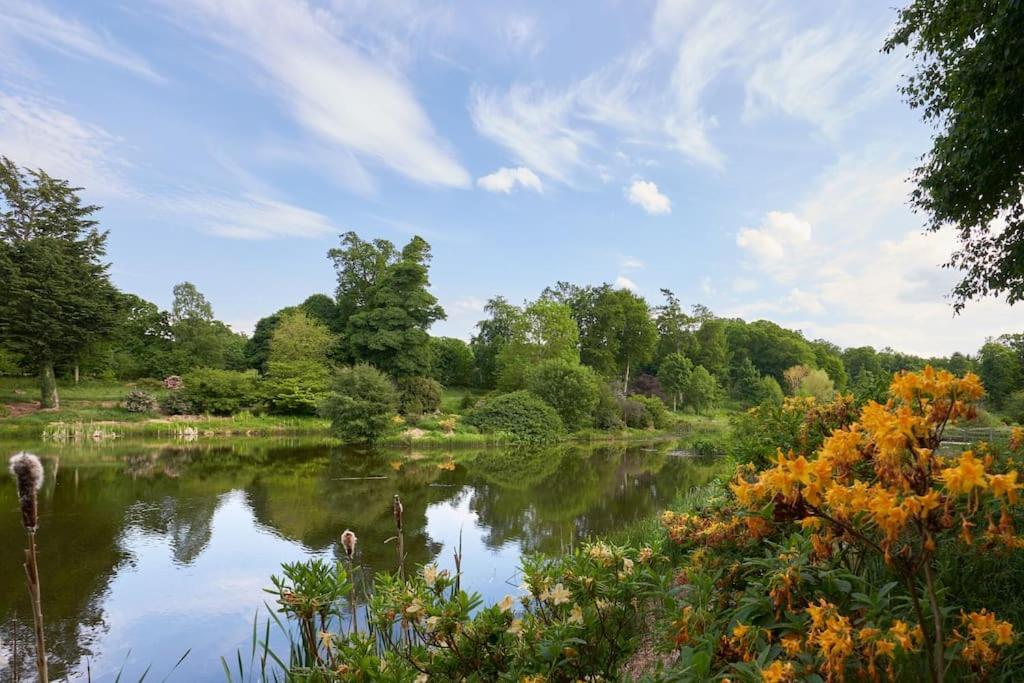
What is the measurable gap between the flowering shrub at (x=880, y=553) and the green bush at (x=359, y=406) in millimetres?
19237

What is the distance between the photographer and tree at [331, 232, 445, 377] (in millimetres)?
28812

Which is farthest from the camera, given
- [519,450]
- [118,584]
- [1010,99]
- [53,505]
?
[519,450]

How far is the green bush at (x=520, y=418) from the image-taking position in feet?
77.8

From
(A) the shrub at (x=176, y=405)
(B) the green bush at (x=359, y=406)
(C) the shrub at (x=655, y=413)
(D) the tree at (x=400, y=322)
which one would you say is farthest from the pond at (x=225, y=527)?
(C) the shrub at (x=655, y=413)

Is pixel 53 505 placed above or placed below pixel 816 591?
below

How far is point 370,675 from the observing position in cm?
206

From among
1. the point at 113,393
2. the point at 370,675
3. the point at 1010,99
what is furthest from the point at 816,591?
the point at 113,393

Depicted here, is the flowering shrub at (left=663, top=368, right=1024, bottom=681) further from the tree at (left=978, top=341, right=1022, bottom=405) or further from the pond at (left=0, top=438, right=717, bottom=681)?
the tree at (left=978, top=341, right=1022, bottom=405)

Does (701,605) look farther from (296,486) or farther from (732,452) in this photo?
(296,486)

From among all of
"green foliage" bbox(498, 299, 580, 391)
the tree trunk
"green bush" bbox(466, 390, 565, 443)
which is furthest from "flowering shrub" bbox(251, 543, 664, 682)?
"green foliage" bbox(498, 299, 580, 391)

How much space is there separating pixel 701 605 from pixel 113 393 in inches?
1264

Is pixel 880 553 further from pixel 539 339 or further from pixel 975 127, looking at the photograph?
pixel 539 339

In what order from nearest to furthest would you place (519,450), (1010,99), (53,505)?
(1010,99) → (53,505) → (519,450)

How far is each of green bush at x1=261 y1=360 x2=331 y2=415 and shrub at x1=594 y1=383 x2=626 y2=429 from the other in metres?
13.4
